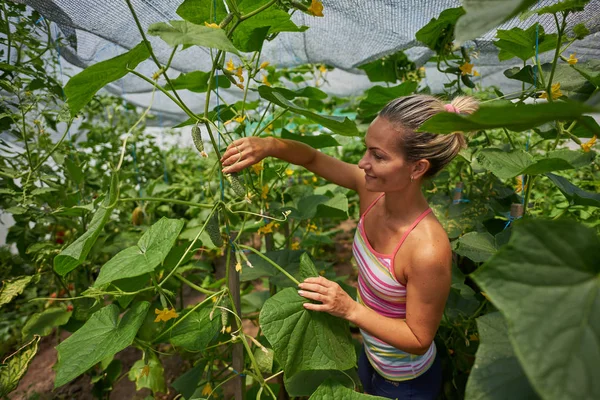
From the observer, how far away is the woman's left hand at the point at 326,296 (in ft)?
2.91

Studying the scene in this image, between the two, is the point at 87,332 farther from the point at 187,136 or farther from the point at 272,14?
the point at 187,136

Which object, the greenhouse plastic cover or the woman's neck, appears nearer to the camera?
the woman's neck

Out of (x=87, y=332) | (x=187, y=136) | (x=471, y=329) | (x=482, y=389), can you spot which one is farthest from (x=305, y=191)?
(x=187, y=136)

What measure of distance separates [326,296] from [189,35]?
0.65m

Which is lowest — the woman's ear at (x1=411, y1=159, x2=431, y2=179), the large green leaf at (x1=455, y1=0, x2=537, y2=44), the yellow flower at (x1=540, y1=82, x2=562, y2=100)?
the woman's ear at (x1=411, y1=159, x2=431, y2=179)

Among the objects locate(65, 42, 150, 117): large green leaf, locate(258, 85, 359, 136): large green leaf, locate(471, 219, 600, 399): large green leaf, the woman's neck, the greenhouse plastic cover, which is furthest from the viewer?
the greenhouse plastic cover

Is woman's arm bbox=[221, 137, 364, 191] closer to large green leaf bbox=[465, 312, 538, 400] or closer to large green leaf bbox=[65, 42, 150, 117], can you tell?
large green leaf bbox=[65, 42, 150, 117]

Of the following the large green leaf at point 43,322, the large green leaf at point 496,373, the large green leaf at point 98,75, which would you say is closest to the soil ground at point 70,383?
the large green leaf at point 43,322

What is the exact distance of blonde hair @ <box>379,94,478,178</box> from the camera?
0.96m

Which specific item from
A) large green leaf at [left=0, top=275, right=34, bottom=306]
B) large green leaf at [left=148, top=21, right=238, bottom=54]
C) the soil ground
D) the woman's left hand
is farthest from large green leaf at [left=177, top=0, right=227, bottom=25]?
the soil ground

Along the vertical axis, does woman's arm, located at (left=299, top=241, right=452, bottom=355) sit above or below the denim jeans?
above

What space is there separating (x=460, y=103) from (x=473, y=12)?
687 millimetres

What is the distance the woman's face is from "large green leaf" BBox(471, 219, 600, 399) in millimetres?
574

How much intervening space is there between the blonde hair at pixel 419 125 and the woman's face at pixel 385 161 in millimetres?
19
